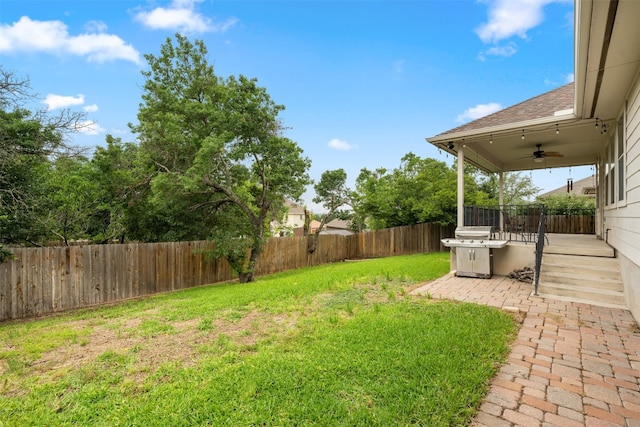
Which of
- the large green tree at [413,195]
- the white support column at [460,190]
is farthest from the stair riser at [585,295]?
the large green tree at [413,195]

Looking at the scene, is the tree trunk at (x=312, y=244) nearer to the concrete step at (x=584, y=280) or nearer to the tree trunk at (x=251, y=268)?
the tree trunk at (x=251, y=268)

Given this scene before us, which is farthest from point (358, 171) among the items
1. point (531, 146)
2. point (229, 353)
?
point (229, 353)

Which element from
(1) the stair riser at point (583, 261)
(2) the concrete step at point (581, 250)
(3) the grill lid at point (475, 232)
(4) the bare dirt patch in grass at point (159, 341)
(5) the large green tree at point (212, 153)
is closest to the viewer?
(4) the bare dirt patch in grass at point (159, 341)

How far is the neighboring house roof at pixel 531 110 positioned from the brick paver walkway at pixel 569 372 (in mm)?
4375

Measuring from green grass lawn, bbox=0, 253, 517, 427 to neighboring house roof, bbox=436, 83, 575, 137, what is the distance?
4.87m

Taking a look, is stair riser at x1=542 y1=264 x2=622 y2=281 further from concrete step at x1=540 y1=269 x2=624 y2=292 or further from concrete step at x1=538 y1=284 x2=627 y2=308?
concrete step at x1=538 y1=284 x2=627 y2=308

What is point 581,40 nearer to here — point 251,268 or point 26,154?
point 251,268

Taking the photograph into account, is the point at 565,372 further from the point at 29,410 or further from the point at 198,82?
the point at 198,82

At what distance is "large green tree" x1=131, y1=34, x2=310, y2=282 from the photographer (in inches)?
344

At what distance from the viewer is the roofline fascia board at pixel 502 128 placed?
6.44 m

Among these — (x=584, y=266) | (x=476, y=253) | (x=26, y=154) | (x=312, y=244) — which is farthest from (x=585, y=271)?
(x=26, y=154)

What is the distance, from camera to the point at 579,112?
6000mm

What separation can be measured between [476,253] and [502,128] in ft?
9.50

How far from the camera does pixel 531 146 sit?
29.1 feet
